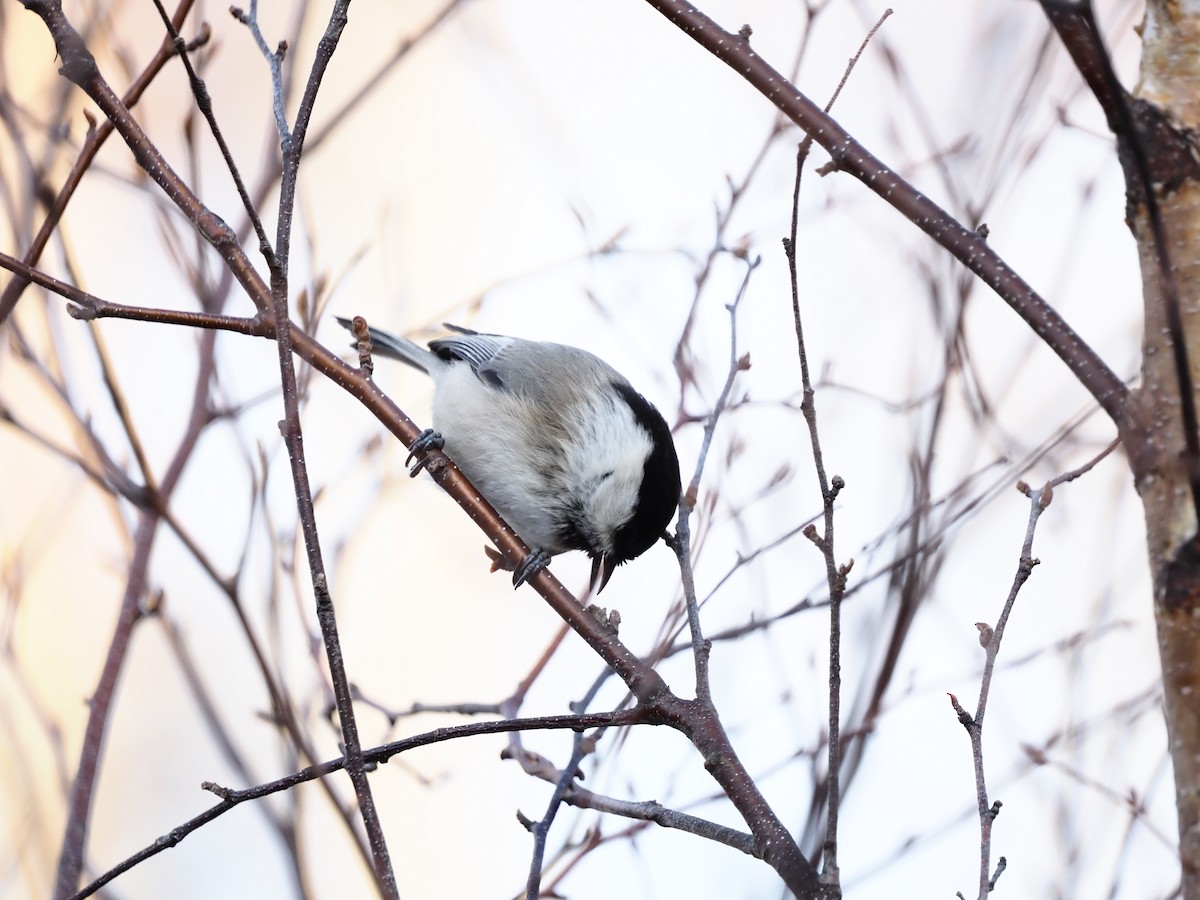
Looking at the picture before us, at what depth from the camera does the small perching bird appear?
2.14m

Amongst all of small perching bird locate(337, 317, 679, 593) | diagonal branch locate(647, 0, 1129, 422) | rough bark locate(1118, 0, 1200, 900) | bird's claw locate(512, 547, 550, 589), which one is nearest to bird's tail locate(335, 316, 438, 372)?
small perching bird locate(337, 317, 679, 593)

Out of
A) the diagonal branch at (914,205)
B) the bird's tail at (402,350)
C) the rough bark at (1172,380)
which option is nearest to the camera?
the rough bark at (1172,380)

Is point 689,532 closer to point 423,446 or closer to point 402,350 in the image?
point 423,446

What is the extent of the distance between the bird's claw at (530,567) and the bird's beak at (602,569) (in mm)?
118

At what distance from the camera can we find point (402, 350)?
265 centimetres

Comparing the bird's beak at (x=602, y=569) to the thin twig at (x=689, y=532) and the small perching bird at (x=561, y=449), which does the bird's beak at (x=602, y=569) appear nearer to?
the small perching bird at (x=561, y=449)

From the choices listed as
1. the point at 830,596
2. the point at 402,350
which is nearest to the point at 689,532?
the point at 830,596

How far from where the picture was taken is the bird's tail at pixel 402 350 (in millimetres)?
2623

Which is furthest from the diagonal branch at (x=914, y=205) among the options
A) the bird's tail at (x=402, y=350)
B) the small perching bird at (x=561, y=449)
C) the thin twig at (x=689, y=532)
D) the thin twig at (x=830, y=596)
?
the bird's tail at (x=402, y=350)

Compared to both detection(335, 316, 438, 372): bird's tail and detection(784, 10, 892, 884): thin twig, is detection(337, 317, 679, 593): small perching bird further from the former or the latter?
detection(784, 10, 892, 884): thin twig

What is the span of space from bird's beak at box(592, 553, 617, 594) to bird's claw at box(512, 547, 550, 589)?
118 millimetres

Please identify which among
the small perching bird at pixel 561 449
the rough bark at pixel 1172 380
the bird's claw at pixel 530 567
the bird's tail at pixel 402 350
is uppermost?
the bird's tail at pixel 402 350

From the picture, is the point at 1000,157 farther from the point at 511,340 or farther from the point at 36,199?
the point at 36,199

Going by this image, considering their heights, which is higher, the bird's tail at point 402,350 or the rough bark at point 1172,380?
the bird's tail at point 402,350
